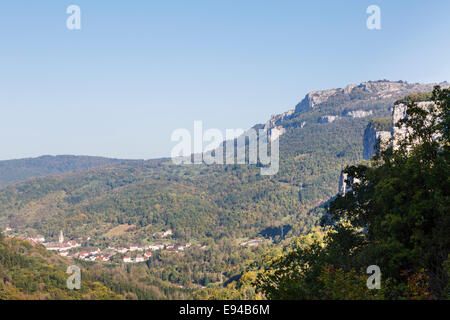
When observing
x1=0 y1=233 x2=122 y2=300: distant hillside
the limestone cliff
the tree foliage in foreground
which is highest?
the limestone cliff

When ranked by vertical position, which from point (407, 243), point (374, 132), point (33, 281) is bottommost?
point (33, 281)

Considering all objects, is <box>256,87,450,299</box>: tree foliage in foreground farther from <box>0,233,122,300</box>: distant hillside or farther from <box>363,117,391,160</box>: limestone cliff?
<box>363,117,391,160</box>: limestone cliff

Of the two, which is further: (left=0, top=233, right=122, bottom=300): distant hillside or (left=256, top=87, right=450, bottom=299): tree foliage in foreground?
(left=0, top=233, right=122, bottom=300): distant hillside

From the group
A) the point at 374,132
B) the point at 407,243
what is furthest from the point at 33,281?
the point at 374,132

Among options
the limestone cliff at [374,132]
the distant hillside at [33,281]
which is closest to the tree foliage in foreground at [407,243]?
the distant hillside at [33,281]

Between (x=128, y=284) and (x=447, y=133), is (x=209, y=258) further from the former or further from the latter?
(x=447, y=133)

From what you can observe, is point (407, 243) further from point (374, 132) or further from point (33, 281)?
point (374, 132)

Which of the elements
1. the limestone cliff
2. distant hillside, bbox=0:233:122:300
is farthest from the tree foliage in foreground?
the limestone cliff

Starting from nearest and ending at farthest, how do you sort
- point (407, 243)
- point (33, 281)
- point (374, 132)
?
1. point (407, 243)
2. point (33, 281)
3. point (374, 132)

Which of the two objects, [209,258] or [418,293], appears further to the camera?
[209,258]

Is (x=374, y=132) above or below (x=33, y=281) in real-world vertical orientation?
above

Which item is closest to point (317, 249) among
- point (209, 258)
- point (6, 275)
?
point (6, 275)

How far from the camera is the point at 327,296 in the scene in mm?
11195
